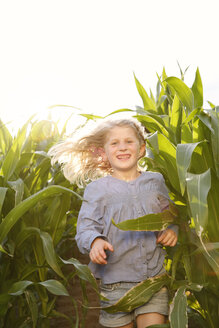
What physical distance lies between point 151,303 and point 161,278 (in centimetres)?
9

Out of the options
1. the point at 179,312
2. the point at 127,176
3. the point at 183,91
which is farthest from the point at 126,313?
the point at 183,91

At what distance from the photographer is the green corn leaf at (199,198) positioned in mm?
977

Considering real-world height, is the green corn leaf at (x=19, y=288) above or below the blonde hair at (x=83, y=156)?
below

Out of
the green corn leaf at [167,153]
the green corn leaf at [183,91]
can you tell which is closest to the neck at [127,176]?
the green corn leaf at [167,153]

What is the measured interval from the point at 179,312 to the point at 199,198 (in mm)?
429

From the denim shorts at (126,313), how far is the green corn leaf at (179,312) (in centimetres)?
15

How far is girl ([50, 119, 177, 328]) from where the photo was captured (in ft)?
4.63

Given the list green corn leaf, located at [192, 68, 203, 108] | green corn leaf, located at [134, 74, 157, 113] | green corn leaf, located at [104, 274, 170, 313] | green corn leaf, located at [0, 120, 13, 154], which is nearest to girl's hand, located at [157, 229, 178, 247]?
green corn leaf, located at [104, 274, 170, 313]

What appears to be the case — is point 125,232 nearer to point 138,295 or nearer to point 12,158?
point 138,295

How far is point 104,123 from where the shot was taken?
1.65m

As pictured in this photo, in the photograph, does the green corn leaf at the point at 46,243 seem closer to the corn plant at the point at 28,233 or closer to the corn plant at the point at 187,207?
the corn plant at the point at 28,233

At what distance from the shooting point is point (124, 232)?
4.76 ft

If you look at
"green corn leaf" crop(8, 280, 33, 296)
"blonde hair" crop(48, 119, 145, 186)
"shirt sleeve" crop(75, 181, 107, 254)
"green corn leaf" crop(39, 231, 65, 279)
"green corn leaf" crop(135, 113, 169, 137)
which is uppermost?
"green corn leaf" crop(135, 113, 169, 137)

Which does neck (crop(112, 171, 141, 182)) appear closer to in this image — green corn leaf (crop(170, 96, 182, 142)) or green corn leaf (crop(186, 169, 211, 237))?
green corn leaf (crop(170, 96, 182, 142))
